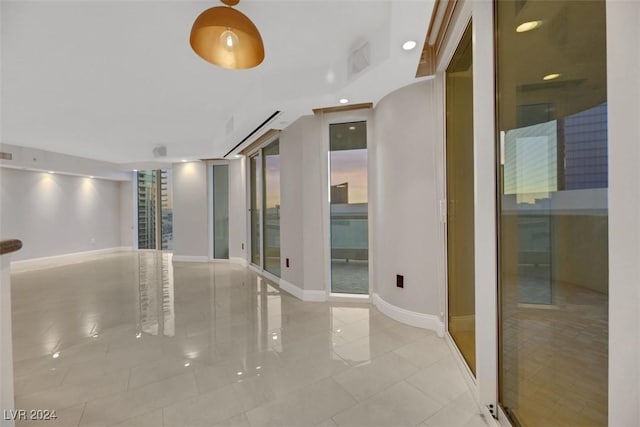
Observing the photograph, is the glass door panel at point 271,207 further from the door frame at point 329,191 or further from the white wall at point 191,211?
the white wall at point 191,211

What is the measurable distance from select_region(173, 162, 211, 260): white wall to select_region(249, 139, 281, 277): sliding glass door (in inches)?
83.6

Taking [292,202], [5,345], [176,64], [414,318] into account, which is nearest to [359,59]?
[176,64]

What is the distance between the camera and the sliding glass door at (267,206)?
5117 millimetres

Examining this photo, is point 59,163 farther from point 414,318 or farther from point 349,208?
point 414,318

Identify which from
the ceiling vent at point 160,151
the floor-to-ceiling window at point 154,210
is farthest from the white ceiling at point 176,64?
the floor-to-ceiling window at point 154,210

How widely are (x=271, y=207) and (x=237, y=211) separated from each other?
1.93 metres

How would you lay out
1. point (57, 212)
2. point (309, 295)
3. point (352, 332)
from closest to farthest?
point (352, 332) → point (309, 295) → point (57, 212)

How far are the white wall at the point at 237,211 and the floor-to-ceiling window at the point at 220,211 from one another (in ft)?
1.10

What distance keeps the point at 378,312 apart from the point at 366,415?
5.68 feet

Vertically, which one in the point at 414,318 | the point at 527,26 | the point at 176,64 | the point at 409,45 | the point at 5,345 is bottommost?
the point at 414,318

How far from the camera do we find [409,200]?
2.89 m

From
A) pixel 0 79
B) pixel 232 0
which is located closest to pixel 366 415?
pixel 232 0

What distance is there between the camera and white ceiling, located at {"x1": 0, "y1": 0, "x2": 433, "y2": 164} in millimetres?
2189

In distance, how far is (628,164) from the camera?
71cm
